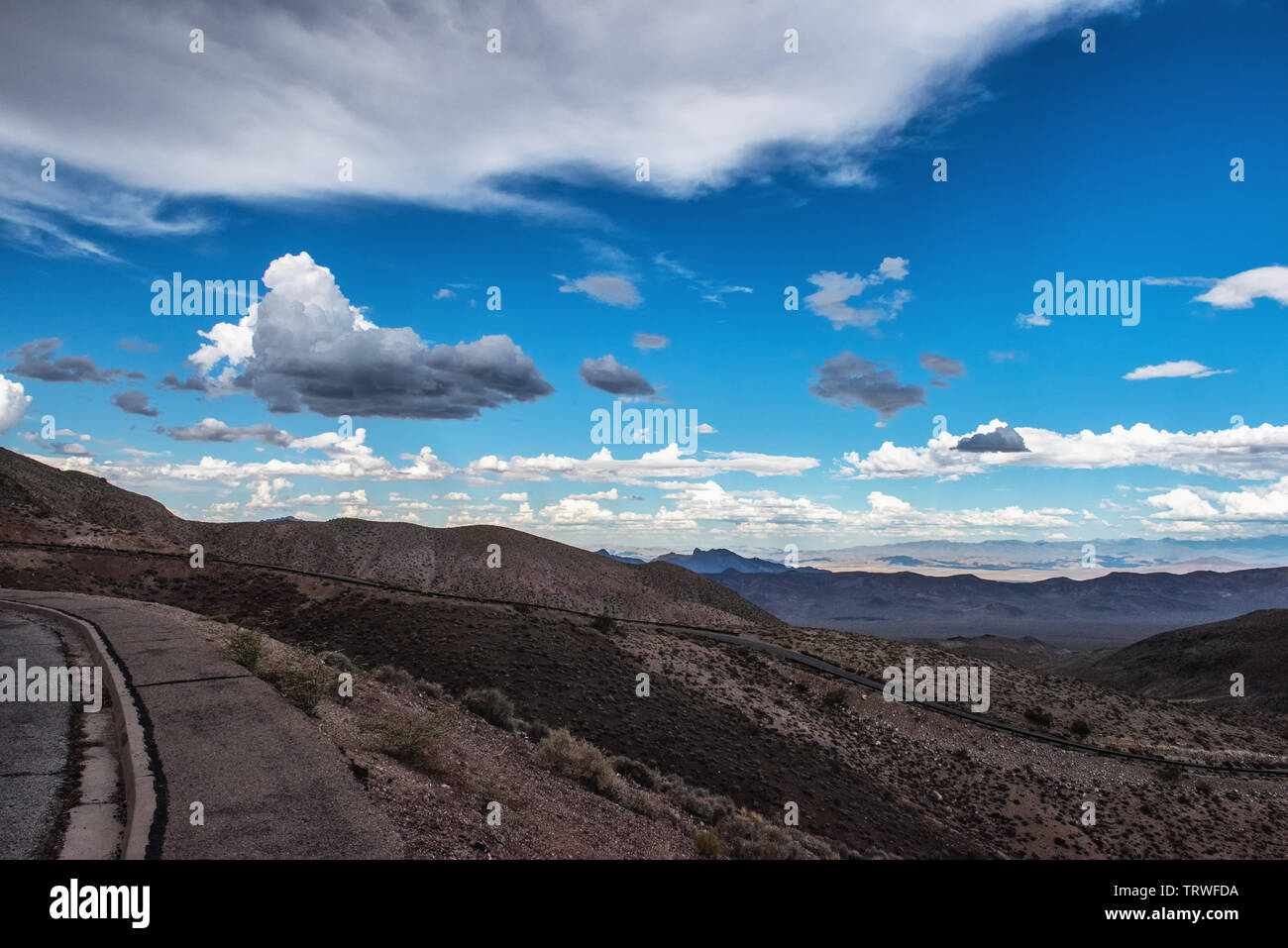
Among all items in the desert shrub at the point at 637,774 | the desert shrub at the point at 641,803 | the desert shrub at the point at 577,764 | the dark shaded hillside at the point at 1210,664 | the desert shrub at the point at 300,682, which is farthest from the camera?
the dark shaded hillside at the point at 1210,664

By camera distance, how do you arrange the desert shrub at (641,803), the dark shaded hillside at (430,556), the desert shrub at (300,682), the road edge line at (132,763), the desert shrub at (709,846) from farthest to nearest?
the dark shaded hillside at (430,556) < the desert shrub at (641,803) < the desert shrub at (300,682) < the desert shrub at (709,846) < the road edge line at (132,763)

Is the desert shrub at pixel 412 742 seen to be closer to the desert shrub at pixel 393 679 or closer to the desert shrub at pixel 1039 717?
the desert shrub at pixel 393 679

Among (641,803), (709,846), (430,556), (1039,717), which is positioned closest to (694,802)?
(641,803)

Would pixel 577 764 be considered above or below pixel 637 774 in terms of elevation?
above

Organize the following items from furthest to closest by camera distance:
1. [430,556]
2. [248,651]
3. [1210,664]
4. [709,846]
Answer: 1. [430,556]
2. [1210,664]
3. [248,651]
4. [709,846]

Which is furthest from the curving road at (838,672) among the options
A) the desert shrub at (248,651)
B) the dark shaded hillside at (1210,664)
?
the dark shaded hillside at (1210,664)

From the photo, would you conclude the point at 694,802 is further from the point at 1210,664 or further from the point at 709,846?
the point at 1210,664

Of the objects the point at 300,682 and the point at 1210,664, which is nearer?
the point at 300,682
